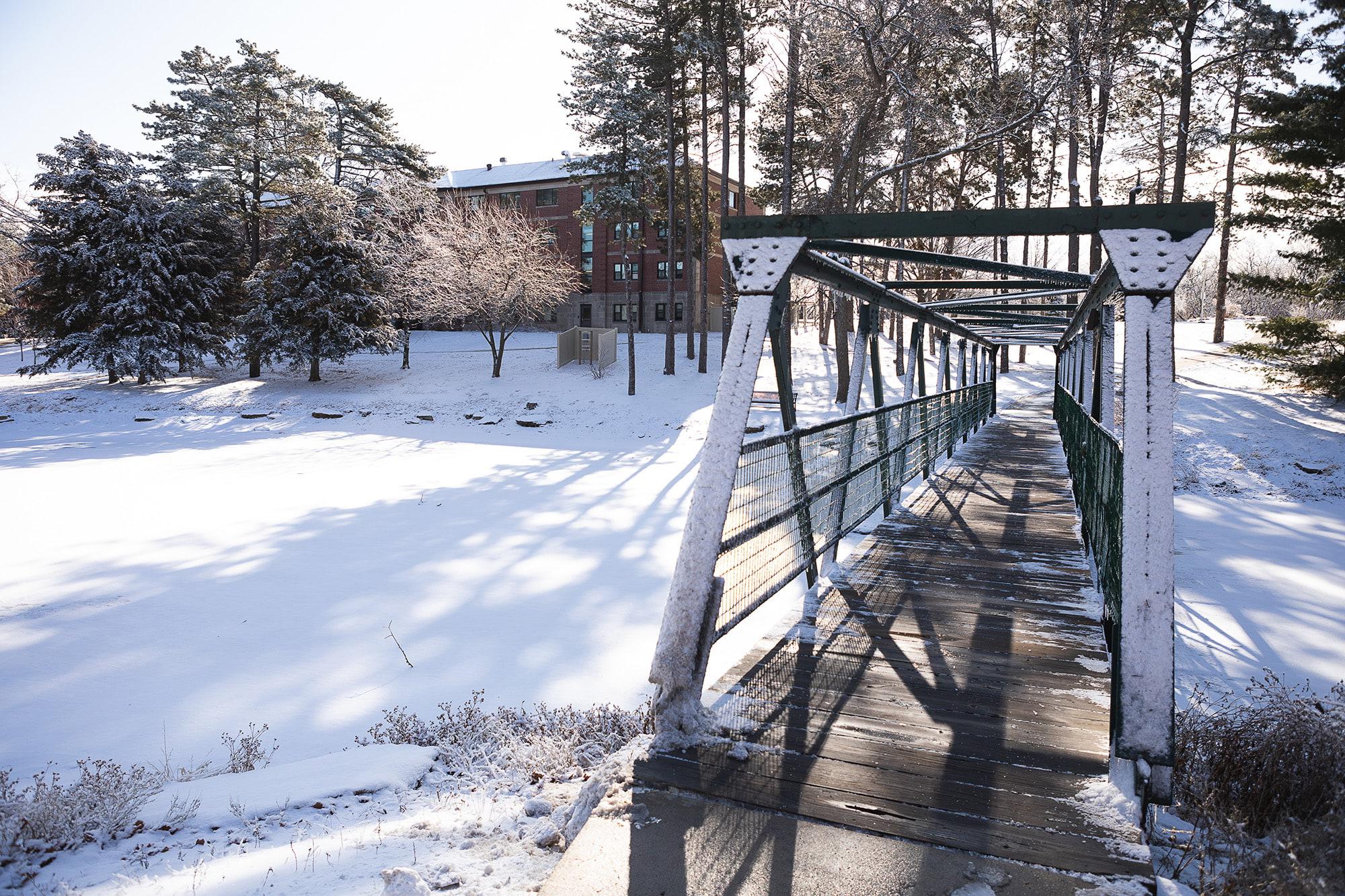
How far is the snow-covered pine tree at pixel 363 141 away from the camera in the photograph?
39.6m

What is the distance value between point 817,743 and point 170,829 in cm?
307

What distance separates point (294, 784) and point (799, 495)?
3325mm

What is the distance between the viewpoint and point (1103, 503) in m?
4.41

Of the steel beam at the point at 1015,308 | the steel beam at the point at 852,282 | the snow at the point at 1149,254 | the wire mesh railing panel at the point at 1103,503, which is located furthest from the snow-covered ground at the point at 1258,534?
the snow at the point at 1149,254

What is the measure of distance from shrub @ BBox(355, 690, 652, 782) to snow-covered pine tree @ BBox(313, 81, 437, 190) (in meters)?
39.8

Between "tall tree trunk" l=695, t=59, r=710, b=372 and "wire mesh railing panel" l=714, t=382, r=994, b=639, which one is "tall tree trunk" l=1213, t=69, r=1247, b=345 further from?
"wire mesh railing panel" l=714, t=382, r=994, b=639

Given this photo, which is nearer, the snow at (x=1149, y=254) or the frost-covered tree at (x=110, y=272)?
the snow at (x=1149, y=254)

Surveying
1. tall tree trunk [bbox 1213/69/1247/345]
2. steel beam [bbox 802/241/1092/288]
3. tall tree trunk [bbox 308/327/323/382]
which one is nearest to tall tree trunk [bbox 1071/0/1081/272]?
tall tree trunk [bbox 1213/69/1247/345]

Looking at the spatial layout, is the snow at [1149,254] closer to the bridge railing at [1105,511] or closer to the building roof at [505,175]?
the bridge railing at [1105,511]

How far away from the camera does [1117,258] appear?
2.80m

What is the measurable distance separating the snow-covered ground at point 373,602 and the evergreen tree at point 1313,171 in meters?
3.88

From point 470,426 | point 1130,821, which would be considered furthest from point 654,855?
point 470,426

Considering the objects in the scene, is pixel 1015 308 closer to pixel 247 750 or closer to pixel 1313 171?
pixel 247 750

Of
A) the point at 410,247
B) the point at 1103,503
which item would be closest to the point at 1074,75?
the point at 1103,503
